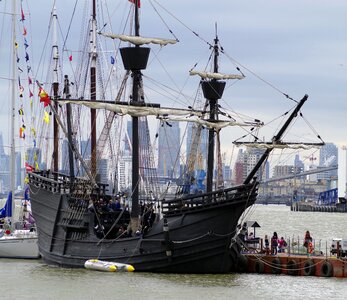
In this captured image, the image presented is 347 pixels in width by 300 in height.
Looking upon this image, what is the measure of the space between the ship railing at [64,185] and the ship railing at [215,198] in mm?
7749

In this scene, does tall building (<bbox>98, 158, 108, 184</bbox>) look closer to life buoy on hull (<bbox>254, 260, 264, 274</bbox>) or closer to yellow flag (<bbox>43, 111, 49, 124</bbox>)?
yellow flag (<bbox>43, 111, 49, 124</bbox>)

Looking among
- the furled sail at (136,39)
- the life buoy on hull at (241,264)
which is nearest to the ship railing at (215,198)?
the life buoy on hull at (241,264)

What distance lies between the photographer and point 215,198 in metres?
62.0

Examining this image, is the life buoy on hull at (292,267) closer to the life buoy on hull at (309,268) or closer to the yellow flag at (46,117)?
the life buoy on hull at (309,268)

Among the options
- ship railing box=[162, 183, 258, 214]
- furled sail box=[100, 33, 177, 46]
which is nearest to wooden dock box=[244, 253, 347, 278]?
ship railing box=[162, 183, 258, 214]

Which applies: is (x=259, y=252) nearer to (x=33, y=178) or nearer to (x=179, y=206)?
(x=179, y=206)

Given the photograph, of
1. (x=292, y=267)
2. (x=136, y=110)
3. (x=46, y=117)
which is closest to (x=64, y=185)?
(x=136, y=110)

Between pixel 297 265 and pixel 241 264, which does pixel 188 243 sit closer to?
pixel 241 264

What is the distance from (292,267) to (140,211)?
8.57 m

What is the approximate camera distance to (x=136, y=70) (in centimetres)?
6762

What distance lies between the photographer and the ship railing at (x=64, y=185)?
68750mm

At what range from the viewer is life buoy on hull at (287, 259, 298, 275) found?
212 feet

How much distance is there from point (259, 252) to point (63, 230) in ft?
35.5

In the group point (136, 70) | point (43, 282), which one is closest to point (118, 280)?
point (43, 282)
